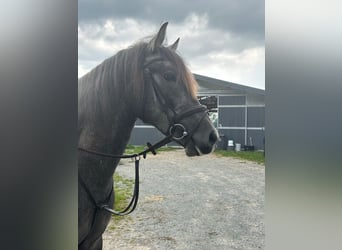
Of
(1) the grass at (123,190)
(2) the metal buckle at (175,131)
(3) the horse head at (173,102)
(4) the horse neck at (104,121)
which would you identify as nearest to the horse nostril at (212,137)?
(3) the horse head at (173,102)

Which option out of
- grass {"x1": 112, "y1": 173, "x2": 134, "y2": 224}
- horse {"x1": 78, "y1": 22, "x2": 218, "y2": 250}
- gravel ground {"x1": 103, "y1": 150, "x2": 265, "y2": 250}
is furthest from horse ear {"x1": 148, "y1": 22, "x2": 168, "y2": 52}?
grass {"x1": 112, "y1": 173, "x2": 134, "y2": 224}

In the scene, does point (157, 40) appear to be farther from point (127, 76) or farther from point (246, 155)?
point (246, 155)

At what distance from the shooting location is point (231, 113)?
255cm

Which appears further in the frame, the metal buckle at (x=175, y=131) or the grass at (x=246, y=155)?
the grass at (x=246, y=155)

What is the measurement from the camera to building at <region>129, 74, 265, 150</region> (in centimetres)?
197

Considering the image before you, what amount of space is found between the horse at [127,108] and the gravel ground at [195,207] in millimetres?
836

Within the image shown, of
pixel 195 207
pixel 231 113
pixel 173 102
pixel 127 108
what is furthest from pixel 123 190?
pixel 173 102

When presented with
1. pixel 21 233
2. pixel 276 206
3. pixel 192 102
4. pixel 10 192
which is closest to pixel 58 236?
pixel 21 233

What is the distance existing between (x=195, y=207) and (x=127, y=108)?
84.7 inches

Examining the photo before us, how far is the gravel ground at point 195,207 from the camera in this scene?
2.60 metres

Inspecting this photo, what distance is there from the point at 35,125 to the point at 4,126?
0.09 metres

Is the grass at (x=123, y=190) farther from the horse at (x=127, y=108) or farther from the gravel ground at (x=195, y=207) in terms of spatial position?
the horse at (x=127, y=108)

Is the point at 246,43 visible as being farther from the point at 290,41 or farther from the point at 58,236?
the point at 58,236

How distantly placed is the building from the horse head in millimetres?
384
